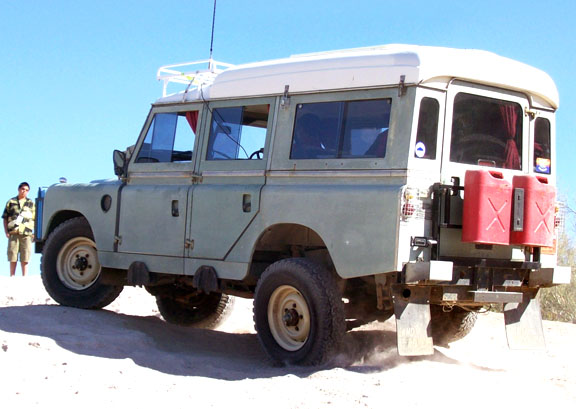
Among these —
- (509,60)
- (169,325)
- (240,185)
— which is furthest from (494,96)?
(169,325)

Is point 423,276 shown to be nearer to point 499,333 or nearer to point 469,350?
point 469,350

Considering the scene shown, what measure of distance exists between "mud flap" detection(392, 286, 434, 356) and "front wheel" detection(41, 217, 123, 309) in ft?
12.5

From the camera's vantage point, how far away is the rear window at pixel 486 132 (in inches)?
301

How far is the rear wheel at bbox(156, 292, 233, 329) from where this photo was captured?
420 inches

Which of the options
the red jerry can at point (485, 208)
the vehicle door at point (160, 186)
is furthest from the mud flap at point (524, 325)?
the vehicle door at point (160, 186)

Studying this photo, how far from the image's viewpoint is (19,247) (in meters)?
14.6

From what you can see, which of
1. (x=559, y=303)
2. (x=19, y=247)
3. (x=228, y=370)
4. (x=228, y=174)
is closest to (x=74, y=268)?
(x=228, y=174)

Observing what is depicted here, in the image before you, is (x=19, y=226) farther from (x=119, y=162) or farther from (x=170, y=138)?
(x=170, y=138)

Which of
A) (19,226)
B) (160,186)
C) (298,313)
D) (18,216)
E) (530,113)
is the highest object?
(530,113)

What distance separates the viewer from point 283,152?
8.12 meters

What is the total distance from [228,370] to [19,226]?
7892mm

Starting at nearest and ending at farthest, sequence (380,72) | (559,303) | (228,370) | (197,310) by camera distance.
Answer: (380,72) → (228,370) → (197,310) → (559,303)

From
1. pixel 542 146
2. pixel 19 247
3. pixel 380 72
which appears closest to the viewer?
pixel 380 72

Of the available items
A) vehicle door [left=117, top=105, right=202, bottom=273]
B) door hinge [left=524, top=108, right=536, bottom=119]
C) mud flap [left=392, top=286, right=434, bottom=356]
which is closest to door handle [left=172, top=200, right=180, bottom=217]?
vehicle door [left=117, top=105, right=202, bottom=273]
